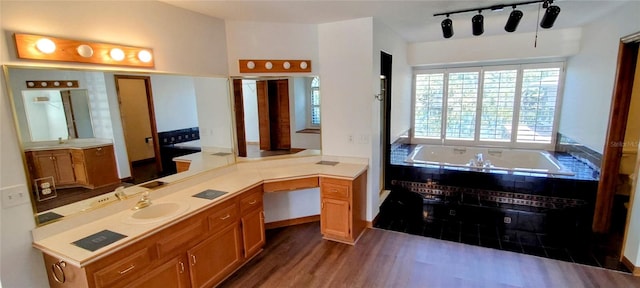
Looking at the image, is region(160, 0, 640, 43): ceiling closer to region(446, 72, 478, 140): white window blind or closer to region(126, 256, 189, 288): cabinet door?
region(446, 72, 478, 140): white window blind

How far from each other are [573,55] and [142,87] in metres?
5.32

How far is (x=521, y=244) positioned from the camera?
303 centimetres

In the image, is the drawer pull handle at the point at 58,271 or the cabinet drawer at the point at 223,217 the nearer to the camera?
Result: the drawer pull handle at the point at 58,271

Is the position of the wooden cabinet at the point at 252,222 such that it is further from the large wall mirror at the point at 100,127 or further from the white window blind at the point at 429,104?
the white window blind at the point at 429,104

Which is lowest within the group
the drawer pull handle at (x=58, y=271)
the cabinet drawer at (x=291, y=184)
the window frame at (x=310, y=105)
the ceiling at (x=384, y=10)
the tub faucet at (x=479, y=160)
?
the drawer pull handle at (x=58, y=271)

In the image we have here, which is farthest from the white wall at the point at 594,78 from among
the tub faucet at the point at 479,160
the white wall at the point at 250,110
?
the white wall at the point at 250,110

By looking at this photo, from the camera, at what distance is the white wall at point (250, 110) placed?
3.30 metres

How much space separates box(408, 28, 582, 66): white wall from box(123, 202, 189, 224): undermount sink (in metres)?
4.16

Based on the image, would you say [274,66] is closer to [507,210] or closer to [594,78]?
[507,210]

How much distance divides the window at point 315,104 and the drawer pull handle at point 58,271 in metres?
2.51

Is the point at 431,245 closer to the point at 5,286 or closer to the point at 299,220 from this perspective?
the point at 299,220

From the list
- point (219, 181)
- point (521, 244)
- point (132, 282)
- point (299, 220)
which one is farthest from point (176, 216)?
point (521, 244)

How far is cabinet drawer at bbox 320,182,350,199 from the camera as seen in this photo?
2994 millimetres

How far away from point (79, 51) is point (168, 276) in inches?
63.8
